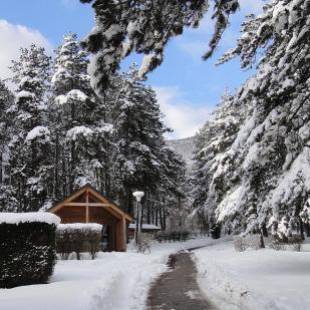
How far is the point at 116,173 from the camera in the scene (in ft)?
151

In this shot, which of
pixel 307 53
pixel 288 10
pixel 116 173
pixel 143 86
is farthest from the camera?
pixel 143 86

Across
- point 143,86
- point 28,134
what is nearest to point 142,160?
point 143,86

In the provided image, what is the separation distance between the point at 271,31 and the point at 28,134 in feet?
102

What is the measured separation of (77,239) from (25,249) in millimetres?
10696

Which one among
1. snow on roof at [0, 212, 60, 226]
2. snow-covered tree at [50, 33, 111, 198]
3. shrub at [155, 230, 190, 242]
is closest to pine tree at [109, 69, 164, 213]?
snow-covered tree at [50, 33, 111, 198]

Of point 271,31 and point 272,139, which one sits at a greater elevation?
point 271,31

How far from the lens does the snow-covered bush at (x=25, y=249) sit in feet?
42.7

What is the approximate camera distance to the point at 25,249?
1341 cm

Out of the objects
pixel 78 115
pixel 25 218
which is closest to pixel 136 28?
pixel 25 218

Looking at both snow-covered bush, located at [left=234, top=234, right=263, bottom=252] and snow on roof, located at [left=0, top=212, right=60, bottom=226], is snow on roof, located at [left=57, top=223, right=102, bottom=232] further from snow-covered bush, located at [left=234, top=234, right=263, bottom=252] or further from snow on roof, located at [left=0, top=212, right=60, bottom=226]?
snow-covered bush, located at [left=234, top=234, right=263, bottom=252]

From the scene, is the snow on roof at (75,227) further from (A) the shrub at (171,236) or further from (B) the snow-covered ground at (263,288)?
(A) the shrub at (171,236)

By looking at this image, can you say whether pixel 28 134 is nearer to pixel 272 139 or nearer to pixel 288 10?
pixel 272 139

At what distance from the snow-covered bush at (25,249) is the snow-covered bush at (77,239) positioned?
991 centimetres

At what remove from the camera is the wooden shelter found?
1288 inches
